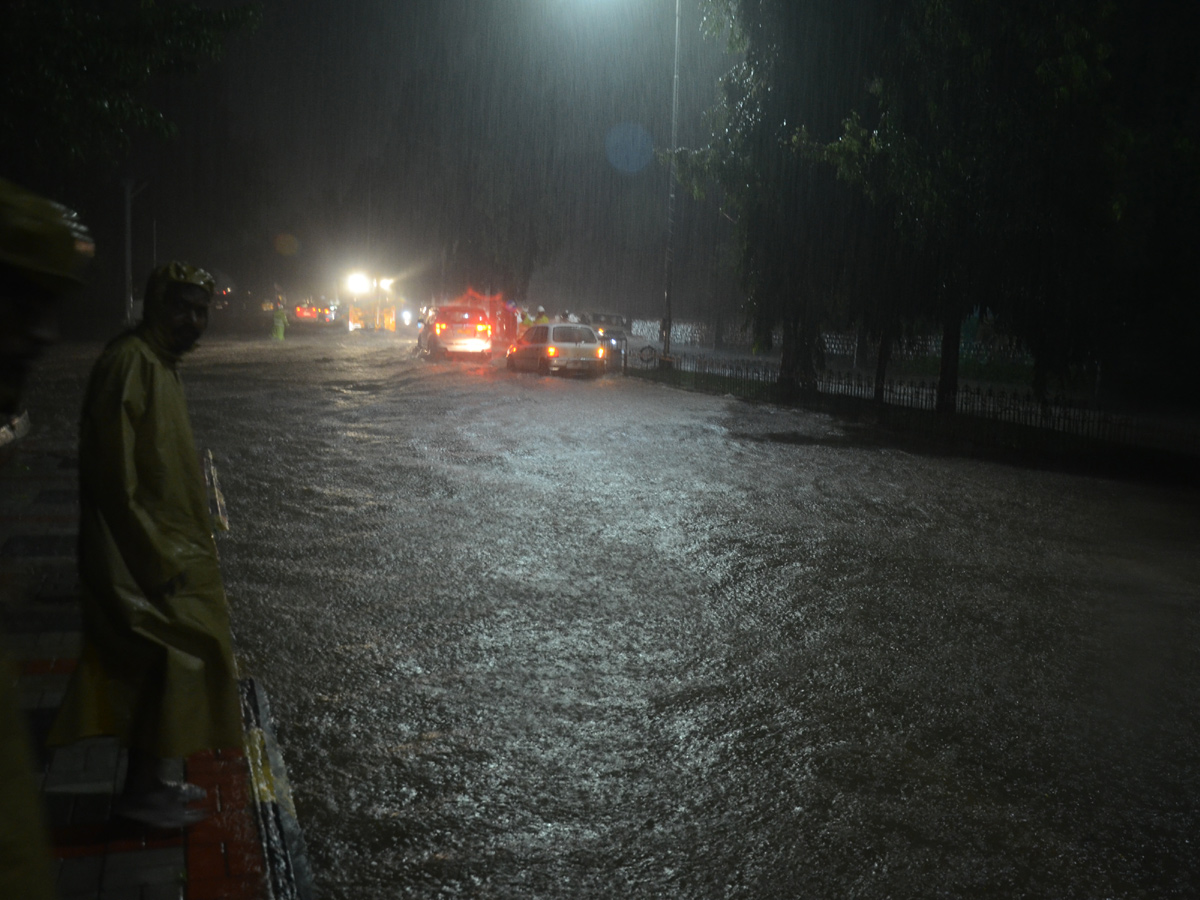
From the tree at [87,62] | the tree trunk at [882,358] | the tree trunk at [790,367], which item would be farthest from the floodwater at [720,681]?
the tree trunk at [790,367]

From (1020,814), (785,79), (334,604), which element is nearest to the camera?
(1020,814)

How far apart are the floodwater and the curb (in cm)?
11

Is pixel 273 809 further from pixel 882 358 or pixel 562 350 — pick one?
pixel 562 350

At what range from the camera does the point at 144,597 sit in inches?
140

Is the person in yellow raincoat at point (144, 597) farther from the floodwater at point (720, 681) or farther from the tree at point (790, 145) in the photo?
the tree at point (790, 145)

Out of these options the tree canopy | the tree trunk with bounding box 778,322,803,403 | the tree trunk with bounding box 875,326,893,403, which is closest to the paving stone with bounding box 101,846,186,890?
the tree canopy

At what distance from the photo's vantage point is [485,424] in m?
18.0

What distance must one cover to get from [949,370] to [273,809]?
64.1 ft

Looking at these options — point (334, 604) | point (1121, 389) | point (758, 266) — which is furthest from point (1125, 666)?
point (1121, 389)

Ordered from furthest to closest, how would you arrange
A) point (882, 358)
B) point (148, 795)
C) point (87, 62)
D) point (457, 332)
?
point (457, 332) → point (882, 358) → point (87, 62) → point (148, 795)

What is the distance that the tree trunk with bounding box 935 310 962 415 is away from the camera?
20967mm

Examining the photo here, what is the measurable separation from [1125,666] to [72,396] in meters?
18.5

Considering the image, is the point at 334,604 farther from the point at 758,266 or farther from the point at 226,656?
the point at 758,266

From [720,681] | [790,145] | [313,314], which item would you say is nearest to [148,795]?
[720,681]
